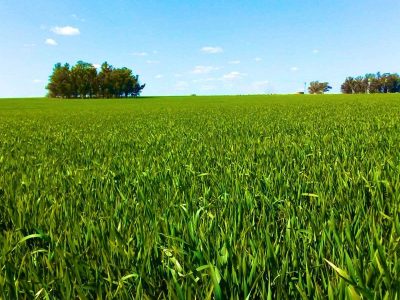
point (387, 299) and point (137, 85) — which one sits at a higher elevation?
point (137, 85)

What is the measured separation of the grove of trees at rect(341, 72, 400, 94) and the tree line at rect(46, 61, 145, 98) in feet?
380

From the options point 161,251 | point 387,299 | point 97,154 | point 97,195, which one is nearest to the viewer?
point 387,299

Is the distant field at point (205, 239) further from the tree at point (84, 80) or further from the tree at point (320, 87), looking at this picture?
the tree at point (320, 87)

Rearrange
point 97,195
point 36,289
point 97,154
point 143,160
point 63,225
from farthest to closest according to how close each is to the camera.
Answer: point 97,154 → point 143,160 → point 97,195 → point 63,225 → point 36,289

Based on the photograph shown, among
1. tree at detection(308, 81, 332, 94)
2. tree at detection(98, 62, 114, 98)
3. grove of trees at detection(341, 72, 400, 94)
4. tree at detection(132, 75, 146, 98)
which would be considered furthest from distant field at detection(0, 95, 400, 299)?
tree at detection(308, 81, 332, 94)

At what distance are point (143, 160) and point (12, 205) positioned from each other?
2.03m

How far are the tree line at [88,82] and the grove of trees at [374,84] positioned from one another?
116 metres

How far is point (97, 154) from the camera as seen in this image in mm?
5809

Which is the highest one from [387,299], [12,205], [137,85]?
[137,85]

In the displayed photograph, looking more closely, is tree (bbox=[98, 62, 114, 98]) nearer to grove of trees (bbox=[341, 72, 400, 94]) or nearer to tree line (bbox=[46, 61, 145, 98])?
tree line (bbox=[46, 61, 145, 98])

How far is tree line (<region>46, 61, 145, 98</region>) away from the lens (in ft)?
369

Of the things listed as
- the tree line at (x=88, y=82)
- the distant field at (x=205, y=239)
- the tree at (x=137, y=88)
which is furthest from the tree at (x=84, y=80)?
the distant field at (x=205, y=239)

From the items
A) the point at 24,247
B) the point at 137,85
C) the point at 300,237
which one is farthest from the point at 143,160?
the point at 137,85

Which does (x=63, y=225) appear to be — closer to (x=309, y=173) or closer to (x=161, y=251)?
(x=161, y=251)
